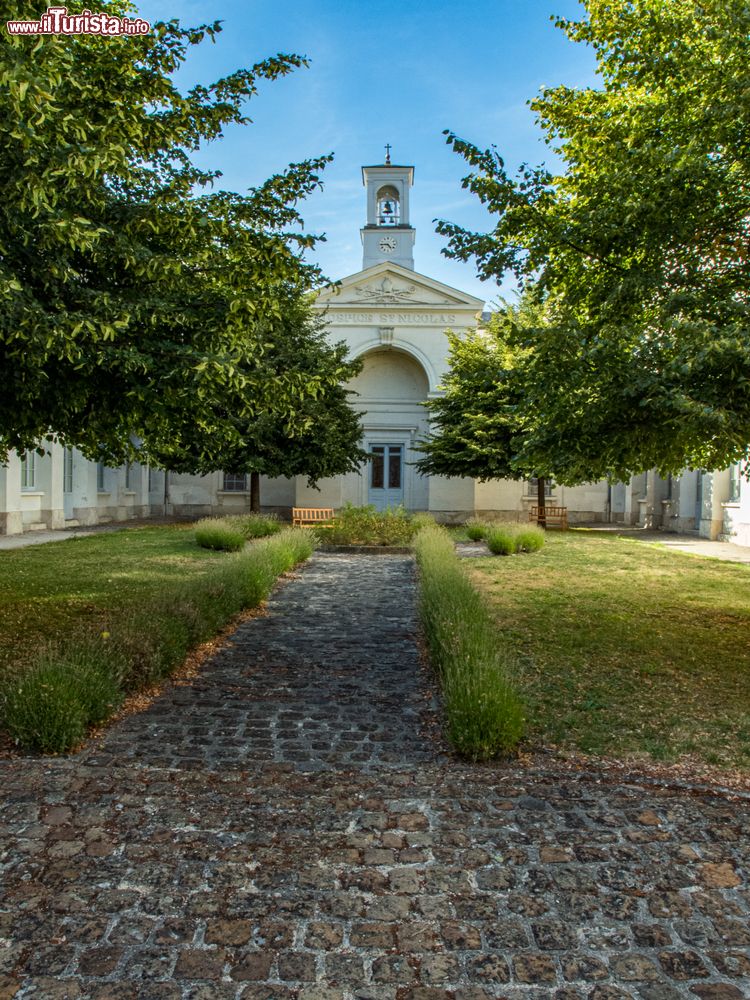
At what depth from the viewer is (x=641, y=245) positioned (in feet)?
22.3

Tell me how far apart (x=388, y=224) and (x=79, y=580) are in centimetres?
2409

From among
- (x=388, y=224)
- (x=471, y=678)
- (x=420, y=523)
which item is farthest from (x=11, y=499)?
(x=388, y=224)

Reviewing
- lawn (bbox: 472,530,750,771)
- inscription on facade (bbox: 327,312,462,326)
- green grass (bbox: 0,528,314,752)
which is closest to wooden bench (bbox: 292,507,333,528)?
green grass (bbox: 0,528,314,752)

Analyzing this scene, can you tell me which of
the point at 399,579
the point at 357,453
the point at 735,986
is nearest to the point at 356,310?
the point at 357,453

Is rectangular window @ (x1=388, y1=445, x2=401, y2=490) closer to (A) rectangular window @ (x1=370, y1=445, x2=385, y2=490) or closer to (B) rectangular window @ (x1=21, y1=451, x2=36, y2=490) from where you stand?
(A) rectangular window @ (x1=370, y1=445, x2=385, y2=490)

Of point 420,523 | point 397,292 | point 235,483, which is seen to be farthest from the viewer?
point 235,483

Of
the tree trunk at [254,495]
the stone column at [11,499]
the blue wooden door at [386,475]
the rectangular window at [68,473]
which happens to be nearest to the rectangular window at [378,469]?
the blue wooden door at [386,475]

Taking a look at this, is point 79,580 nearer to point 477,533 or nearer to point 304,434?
point 477,533

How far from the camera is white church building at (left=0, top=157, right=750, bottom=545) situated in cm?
2825

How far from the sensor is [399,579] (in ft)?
42.5

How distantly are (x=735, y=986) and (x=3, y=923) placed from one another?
8.77 feet

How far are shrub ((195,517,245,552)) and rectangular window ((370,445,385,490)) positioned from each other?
1340 cm

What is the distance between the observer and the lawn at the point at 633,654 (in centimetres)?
502

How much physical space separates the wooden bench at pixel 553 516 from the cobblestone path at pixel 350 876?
Answer: 2092 cm
